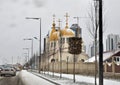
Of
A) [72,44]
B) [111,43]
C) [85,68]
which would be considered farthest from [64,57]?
[72,44]

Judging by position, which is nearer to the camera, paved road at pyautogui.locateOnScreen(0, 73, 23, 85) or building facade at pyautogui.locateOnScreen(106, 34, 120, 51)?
paved road at pyautogui.locateOnScreen(0, 73, 23, 85)

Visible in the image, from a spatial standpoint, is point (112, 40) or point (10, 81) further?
point (112, 40)

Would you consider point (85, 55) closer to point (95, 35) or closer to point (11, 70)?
point (11, 70)

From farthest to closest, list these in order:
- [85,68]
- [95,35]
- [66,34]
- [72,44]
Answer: [66,34]
[85,68]
[72,44]
[95,35]

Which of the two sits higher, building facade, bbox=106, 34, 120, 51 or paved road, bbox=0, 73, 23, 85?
building facade, bbox=106, 34, 120, 51

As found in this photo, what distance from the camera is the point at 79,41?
4259cm

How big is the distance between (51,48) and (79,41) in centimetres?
9368

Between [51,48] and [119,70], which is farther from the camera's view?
[51,48]

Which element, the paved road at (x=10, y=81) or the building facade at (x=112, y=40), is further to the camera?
the building facade at (x=112, y=40)

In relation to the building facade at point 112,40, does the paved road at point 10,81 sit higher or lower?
lower

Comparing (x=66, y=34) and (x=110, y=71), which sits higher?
(x=66, y=34)

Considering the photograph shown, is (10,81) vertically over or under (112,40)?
under

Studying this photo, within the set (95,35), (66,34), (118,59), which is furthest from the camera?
(66,34)

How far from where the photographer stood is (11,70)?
66.1 m
